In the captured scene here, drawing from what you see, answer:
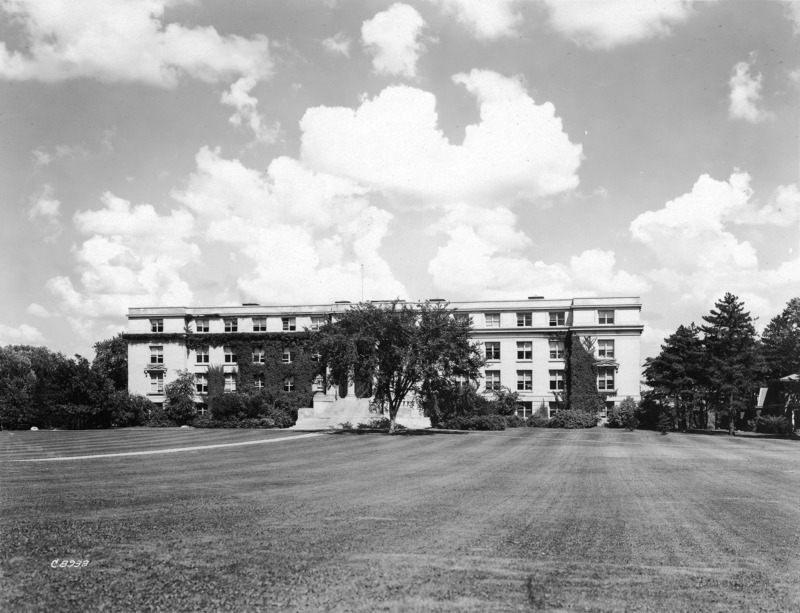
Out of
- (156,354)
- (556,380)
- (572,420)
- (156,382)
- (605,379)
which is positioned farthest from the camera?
(156,354)

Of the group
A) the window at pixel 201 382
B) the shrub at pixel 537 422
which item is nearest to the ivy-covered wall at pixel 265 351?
the window at pixel 201 382

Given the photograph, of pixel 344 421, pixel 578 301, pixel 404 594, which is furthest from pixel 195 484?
pixel 578 301

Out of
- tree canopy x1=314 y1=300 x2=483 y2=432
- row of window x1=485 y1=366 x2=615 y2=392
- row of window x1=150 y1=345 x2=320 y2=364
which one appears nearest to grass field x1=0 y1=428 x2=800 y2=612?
tree canopy x1=314 y1=300 x2=483 y2=432

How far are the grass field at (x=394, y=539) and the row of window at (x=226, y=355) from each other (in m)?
47.0

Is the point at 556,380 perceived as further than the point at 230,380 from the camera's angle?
No

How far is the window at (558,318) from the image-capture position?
70.1 metres

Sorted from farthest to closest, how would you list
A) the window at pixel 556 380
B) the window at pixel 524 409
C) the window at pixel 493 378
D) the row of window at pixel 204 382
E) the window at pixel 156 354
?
the window at pixel 156 354, the window at pixel 493 378, the row of window at pixel 204 382, the window at pixel 556 380, the window at pixel 524 409

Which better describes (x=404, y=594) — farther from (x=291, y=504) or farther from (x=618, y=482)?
(x=618, y=482)

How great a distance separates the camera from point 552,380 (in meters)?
69.3

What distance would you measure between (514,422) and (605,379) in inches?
453

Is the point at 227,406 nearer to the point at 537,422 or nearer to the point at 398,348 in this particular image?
the point at 398,348

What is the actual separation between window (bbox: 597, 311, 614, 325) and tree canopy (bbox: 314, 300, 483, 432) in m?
25.5

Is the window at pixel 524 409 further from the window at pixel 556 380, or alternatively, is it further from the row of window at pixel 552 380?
the window at pixel 556 380

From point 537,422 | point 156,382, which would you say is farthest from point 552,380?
point 156,382
